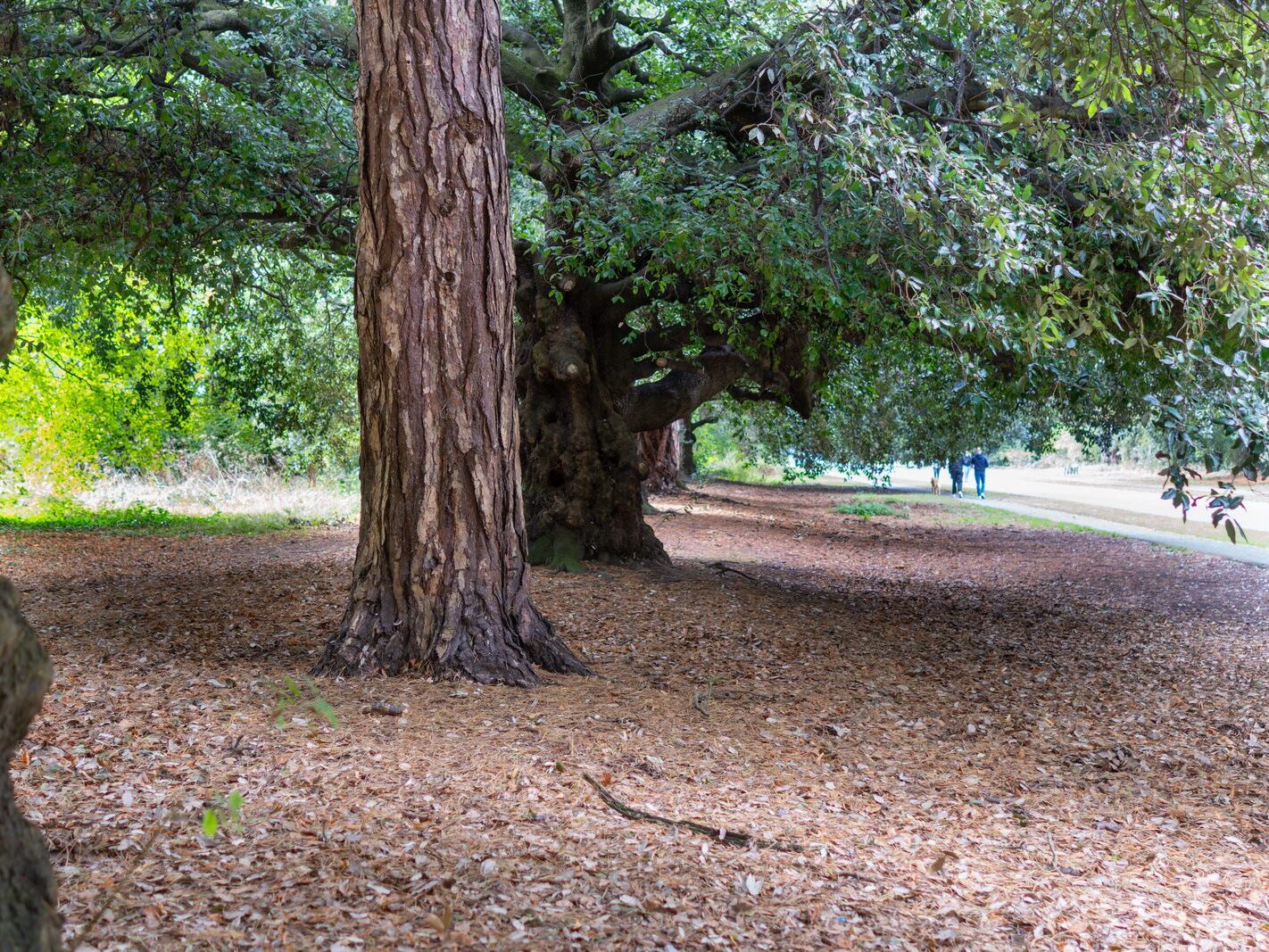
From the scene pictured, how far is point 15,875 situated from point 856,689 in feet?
18.1

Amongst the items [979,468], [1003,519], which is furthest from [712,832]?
[979,468]

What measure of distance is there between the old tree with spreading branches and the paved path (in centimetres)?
727

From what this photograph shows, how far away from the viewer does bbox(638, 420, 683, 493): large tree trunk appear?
21.1 metres

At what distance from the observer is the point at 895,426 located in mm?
21750

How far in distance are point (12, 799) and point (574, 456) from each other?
8083 millimetres

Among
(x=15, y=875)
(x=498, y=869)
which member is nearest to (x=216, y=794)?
(x=498, y=869)

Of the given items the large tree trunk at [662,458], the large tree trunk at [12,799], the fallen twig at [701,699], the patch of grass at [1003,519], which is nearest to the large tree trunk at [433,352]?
the fallen twig at [701,699]

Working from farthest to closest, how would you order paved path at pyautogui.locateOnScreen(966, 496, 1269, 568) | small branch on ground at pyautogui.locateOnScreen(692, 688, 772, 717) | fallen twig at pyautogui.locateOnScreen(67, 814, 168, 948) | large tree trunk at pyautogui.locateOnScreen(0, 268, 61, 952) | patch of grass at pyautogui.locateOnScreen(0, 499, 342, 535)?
paved path at pyautogui.locateOnScreen(966, 496, 1269, 568)
patch of grass at pyautogui.locateOnScreen(0, 499, 342, 535)
small branch on ground at pyautogui.locateOnScreen(692, 688, 772, 717)
fallen twig at pyautogui.locateOnScreen(67, 814, 168, 948)
large tree trunk at pyautogui.locateOnScreen(0, 268, 61, 952)

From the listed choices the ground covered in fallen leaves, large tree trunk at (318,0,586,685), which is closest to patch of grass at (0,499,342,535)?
the ground covered in fallen leaves

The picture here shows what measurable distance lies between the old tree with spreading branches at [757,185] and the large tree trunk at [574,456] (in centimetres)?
3

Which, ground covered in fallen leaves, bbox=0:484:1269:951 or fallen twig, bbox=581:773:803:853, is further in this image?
fallen twig, bbox=581:773:803:853

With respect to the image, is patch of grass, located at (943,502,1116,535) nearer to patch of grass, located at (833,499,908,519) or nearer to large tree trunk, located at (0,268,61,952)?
patch of grass, located at (833,499,908,519)

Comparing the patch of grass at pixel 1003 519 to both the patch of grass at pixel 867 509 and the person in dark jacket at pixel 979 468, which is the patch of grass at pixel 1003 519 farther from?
the person in dark jacket at pixel 979 468

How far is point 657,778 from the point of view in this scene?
4637 millimetres
